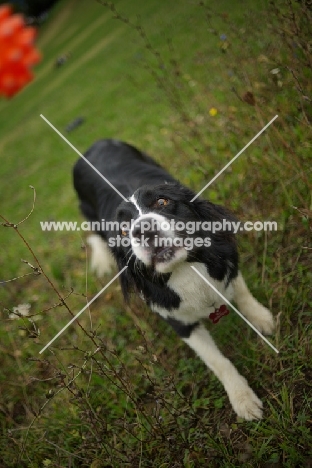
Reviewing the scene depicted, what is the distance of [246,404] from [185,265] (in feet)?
3.17

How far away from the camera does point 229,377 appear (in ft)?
8.45

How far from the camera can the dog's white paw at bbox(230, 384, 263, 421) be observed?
7.86 feet

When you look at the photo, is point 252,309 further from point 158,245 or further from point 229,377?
point 158,245

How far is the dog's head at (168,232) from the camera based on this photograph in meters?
2.31

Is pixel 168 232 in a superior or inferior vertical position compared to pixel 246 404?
superior

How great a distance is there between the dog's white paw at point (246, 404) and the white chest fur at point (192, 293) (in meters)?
0.58

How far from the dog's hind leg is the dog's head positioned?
10.8 inches

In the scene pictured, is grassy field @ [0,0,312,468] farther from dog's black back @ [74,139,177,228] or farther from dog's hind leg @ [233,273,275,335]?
dog's black back @ [74,139,177,228]

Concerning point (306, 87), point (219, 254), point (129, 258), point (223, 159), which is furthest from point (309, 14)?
point (129, 258)

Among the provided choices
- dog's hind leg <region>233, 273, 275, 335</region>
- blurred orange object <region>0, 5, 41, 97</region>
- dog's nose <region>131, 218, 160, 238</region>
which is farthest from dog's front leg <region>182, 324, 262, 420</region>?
blurred orange object <region>0, 5, 41, 97</region>

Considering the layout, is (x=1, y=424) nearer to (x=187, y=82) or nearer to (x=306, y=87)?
(x=306, y=87)

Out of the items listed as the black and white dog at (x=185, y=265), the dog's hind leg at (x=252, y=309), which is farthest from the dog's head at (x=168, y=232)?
the dog's hind leg at (x=252, y=309)

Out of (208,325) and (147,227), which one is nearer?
(147,227)

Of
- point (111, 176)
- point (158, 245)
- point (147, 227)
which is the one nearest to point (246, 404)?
point (158, 245)
